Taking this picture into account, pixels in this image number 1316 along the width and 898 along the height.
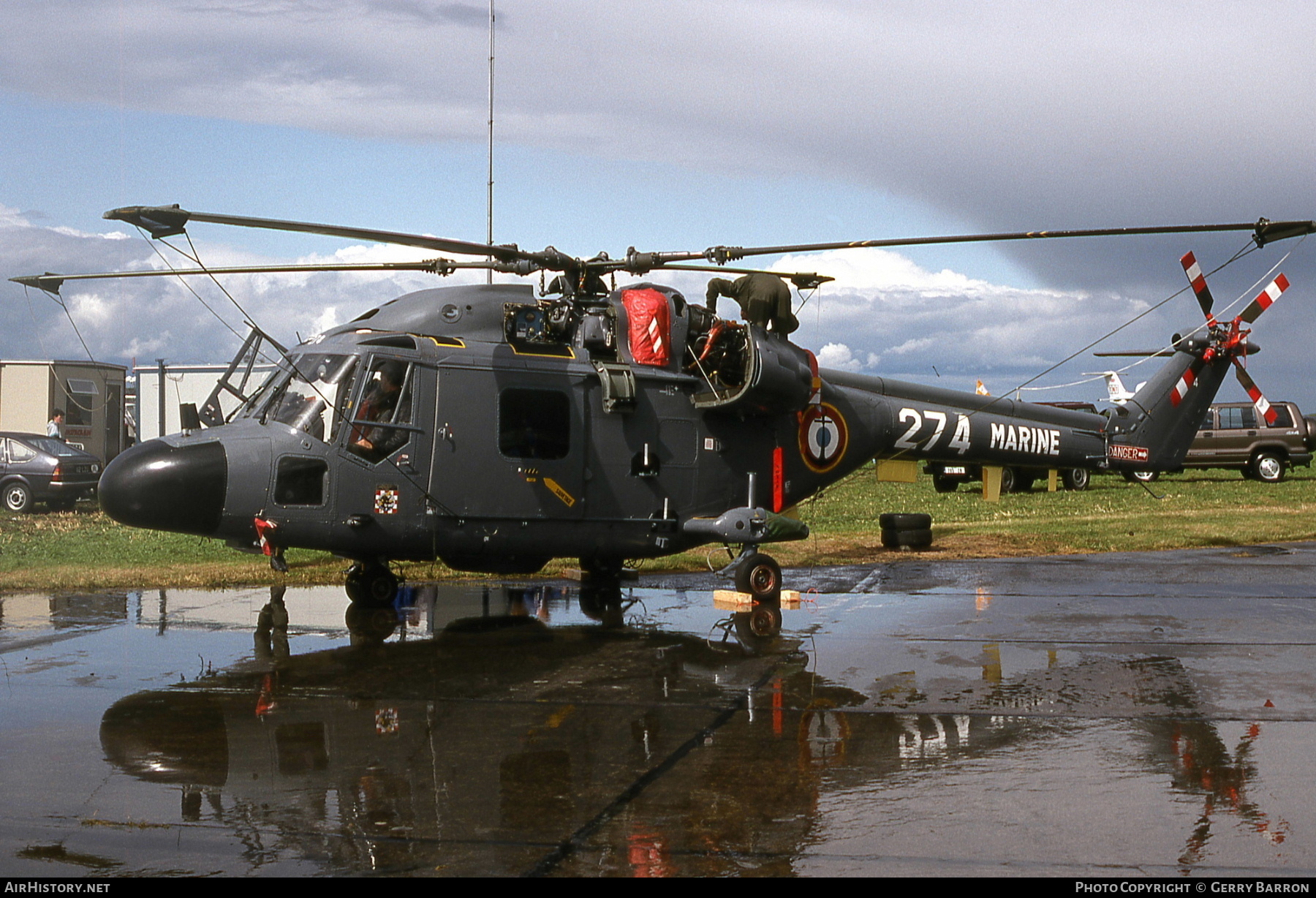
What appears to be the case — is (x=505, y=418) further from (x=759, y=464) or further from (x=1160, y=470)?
(x=1160, y=470)

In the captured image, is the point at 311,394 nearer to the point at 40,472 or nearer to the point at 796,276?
the point at 796,276

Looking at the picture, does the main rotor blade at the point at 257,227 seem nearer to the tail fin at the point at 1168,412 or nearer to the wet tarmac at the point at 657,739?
the wet tarmac at the point at 657,739

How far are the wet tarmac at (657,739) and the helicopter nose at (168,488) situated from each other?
3.36 feet

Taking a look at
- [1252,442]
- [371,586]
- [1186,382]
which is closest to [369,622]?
[371,586]

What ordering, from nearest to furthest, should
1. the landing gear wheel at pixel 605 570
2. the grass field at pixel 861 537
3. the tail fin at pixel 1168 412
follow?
the landing gear wheel at pixel 605 570
the grass field at pixel 861 537
the tail fin at pixel 1168 412

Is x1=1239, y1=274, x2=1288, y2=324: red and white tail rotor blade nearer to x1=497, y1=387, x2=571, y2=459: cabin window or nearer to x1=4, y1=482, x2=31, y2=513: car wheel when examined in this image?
x1=497, y1=387, x2=571, y2=459: cabin window

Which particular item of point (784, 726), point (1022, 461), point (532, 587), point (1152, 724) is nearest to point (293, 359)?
point (532, 587)

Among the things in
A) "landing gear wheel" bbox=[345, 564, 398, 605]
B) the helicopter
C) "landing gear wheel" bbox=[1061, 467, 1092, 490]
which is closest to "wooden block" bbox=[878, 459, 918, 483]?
the helicopter

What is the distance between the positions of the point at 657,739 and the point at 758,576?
5.19 metres

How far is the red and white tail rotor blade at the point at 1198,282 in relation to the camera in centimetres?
1656

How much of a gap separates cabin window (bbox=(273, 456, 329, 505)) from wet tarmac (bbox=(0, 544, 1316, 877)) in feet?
3.98

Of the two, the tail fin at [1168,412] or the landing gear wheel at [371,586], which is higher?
the tail fin at [1168,412]

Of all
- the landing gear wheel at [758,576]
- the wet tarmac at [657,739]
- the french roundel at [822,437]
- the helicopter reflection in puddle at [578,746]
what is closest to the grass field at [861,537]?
the wet tarmac at [657,739]

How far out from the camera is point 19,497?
78.3ft
